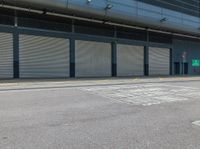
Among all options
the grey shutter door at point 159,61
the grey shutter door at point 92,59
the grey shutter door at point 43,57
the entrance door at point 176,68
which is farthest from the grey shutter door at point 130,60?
the entrance door at point 176,68

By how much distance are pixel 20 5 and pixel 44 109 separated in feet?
68.3

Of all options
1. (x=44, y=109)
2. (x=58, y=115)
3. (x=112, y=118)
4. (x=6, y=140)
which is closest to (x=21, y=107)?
(x=44, y=109)

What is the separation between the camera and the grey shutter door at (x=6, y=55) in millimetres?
28094

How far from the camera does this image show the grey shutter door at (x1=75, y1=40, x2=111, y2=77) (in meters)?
34.6

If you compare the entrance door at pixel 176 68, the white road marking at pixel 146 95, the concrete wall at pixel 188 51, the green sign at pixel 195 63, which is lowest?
the white road marking at pixel 146 95

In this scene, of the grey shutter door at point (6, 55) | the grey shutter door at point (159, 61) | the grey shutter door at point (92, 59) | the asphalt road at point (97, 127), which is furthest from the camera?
the grey shutter door at point (159, 61)

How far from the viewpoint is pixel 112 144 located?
18.8 ft

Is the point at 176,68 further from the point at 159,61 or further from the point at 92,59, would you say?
the point at 92,59

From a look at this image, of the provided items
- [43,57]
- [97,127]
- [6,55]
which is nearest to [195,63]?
[43,57]

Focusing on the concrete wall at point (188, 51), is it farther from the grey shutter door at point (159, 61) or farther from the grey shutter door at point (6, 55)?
the grey shutter door at point (6, 55)

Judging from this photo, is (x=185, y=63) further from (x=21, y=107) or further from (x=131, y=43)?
(x=21, y=107)

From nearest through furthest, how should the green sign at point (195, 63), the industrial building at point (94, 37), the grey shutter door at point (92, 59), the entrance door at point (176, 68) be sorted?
1. the industrial building at point (94, 37)
2. the grey shutter door at point (92, 59)
3. the entrance door at point (176, 68)
4. the green sign at point (195, 63)

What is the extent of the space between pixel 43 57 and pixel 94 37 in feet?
26.2

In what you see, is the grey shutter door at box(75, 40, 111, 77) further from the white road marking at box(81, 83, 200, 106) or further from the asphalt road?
the asphalt road
